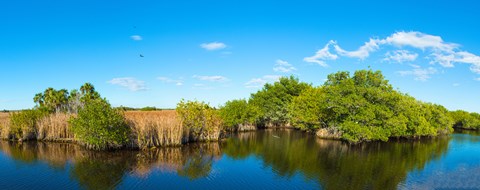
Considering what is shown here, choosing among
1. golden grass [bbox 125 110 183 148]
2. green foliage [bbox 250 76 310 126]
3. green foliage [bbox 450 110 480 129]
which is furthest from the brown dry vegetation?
green foliage [bbox 450 110 480 129]

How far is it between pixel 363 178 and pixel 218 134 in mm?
22060

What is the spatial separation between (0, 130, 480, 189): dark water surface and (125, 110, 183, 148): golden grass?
5.11 ft

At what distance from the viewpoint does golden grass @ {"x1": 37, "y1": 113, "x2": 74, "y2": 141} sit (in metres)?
36.2

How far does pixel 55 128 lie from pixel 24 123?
433cm

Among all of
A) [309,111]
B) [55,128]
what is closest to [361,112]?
[309,111]

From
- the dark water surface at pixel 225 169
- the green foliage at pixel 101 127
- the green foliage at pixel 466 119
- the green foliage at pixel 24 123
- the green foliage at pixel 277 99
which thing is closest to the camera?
the dark water surface at pixel 225 169

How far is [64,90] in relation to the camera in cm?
6309

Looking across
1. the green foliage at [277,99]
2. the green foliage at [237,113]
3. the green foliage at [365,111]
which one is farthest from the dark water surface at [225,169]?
the green foliage at [277,99]

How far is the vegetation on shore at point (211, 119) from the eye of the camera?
3044 centimetres

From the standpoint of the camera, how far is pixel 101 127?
28891mm

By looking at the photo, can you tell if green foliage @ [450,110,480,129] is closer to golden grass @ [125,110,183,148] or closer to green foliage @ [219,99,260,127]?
green foliage @ [219,99,260,127]

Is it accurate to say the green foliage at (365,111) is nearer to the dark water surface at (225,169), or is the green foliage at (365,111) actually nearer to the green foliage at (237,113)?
the dark water surface at (225,169)

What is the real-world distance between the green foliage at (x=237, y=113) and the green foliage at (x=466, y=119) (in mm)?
80755

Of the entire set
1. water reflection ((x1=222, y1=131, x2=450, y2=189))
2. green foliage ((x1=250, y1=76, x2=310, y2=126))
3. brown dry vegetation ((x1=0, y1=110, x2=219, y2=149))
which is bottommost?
water reflection ((x1=222, y1=131, x2=450, y2=189))
